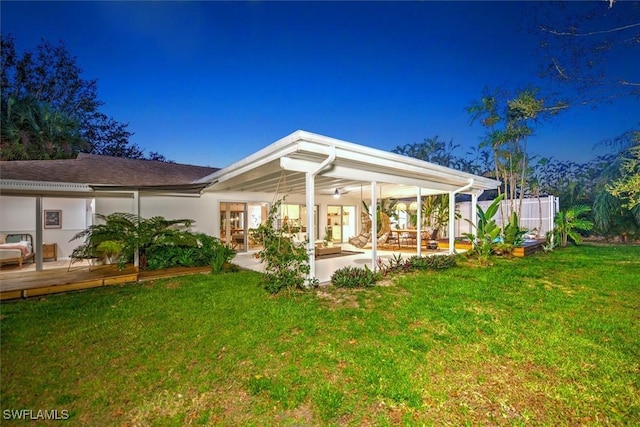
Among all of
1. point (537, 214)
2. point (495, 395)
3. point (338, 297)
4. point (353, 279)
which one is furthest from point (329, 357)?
point (537, 214)

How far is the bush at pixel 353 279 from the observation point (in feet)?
19.4

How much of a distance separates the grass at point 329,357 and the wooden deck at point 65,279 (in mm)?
476

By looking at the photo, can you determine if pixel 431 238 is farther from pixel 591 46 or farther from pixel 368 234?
pixel 591 46

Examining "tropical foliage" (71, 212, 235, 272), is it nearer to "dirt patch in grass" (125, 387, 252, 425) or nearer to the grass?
the grass

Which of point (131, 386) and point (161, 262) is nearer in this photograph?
point (131, 386)


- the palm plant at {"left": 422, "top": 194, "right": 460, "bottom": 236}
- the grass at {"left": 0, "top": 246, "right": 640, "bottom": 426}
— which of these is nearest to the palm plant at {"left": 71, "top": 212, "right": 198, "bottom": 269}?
the grass at {"left": 0, "top": 246, "right": 640, "bottom": 426}

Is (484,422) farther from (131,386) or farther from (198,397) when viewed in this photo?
(131,386)

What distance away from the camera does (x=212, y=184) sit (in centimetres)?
831

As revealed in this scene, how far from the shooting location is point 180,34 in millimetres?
10969

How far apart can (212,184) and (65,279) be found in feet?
13.1

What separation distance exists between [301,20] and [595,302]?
11.6 metres

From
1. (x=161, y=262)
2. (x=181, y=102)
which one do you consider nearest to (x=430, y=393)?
(x=161, y=262)

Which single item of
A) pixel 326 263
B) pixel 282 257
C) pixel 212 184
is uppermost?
pixel 212 184

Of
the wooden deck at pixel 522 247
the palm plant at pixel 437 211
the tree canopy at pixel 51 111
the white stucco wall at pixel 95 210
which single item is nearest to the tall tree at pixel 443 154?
the palm plant at pixel 437 211
